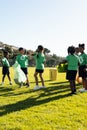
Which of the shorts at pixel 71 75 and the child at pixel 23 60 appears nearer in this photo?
the shorts at pixel 71 75

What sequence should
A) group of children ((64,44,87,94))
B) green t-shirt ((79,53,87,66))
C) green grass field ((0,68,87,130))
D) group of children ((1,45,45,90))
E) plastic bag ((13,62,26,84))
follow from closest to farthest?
1. green grass field ((0,68,87,130))
2. group of children ((64,44,87,94))
3. green t-shirt ((79,53,87,66))
4. group of children ((1,45,45,90))
5. plastic bag ((13,62,26,84))

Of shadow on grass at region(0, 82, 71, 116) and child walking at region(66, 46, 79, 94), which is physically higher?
child walking at region(66, 46, 79, 94)

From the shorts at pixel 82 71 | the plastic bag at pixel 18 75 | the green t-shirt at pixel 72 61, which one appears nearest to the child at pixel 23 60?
the plastic bag at pixel 18 75

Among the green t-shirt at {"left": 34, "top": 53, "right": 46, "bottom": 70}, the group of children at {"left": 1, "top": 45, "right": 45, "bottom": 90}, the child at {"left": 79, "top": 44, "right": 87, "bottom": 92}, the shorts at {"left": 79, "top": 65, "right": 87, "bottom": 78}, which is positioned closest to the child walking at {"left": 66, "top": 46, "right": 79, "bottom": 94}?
the child at {"left": 79, "top": 44, "right": 87, "bottom": 92}

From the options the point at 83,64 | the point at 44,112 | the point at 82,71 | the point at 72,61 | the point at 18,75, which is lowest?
the point at 44,112

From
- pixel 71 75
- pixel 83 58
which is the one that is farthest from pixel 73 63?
pixel 83 58

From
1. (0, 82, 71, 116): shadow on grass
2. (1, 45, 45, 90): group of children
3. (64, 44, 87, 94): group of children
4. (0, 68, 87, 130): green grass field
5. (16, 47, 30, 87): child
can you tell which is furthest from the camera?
(16, 47, 30, 87): child

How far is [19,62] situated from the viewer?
15.3m

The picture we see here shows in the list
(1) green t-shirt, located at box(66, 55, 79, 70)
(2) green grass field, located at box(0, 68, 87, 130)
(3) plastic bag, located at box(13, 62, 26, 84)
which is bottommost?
(2) green grass field, located at box(0, 68, 87, 130)

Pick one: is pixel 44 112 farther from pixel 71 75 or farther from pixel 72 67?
pixel 72 67

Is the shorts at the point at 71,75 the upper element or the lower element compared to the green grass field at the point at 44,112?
upper

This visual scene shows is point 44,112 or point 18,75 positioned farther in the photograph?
point 18,75

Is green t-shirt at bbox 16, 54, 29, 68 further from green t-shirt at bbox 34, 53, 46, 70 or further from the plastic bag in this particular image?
green t-shirt at bbox 34, 53, 46, 70

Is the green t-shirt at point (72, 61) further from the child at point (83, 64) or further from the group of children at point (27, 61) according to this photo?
the group of children at point (27, 61)
